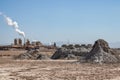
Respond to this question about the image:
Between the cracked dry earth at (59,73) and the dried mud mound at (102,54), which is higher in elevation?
the dried mud mound at (102,54)

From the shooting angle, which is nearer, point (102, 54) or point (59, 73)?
point (59, 73)

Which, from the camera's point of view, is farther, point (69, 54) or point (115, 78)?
point (69, 54)

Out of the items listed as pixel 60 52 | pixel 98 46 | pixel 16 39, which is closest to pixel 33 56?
pixel 60 52

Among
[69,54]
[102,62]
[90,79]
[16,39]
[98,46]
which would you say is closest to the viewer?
[90,79]

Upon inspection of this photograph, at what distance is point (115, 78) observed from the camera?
2394cm

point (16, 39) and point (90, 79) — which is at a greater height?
point (16, 39)

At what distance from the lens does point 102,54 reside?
4566 centimetres

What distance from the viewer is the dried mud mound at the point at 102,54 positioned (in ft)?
145

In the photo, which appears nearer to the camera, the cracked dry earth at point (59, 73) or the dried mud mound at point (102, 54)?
the cracked dry earth at point (59, 73)

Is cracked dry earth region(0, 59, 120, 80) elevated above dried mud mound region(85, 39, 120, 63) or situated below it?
below

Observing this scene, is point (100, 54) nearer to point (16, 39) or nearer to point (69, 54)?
point (69, 54)

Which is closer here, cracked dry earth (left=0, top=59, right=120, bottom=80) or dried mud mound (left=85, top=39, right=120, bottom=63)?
cracked dry earth (left=0, top=59, right=120, bottom=80)

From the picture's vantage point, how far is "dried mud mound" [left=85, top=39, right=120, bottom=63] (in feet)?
145

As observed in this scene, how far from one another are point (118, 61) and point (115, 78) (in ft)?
69.7
